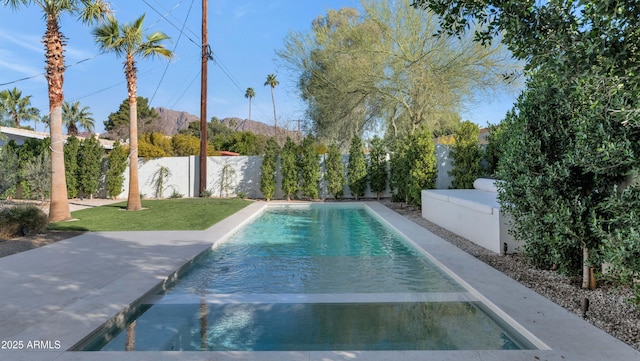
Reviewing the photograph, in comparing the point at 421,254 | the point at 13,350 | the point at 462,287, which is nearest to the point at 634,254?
the point at 462,287

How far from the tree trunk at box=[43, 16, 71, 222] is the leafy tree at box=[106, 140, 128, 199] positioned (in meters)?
8.07

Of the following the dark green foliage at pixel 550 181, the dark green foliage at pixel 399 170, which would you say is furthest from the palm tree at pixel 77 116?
the dark green foliage at pixel 550 181

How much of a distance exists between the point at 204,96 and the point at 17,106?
27.5 meters

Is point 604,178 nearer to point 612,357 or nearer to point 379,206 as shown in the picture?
point 612,357

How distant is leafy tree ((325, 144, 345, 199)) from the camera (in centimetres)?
1675

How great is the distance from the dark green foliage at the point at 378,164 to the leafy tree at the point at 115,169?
11.6 metres

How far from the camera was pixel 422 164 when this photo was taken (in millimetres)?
12281

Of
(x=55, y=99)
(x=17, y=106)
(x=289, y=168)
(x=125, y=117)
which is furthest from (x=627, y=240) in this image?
(x=125, y=117)

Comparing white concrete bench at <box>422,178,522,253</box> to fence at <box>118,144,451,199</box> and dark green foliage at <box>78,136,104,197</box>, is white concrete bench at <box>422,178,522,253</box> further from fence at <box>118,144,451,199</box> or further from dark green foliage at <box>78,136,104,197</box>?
dark green foliage at <box>78,136,104,197</box>

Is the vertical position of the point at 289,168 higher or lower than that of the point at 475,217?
higher

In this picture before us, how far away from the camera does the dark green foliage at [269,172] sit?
17.2m

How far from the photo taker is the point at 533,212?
4348 mm

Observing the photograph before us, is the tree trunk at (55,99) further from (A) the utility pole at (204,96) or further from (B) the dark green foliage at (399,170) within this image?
(B) the dark green foliage at (399,170)

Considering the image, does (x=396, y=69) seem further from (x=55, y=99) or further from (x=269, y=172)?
(x=55, y=99)
